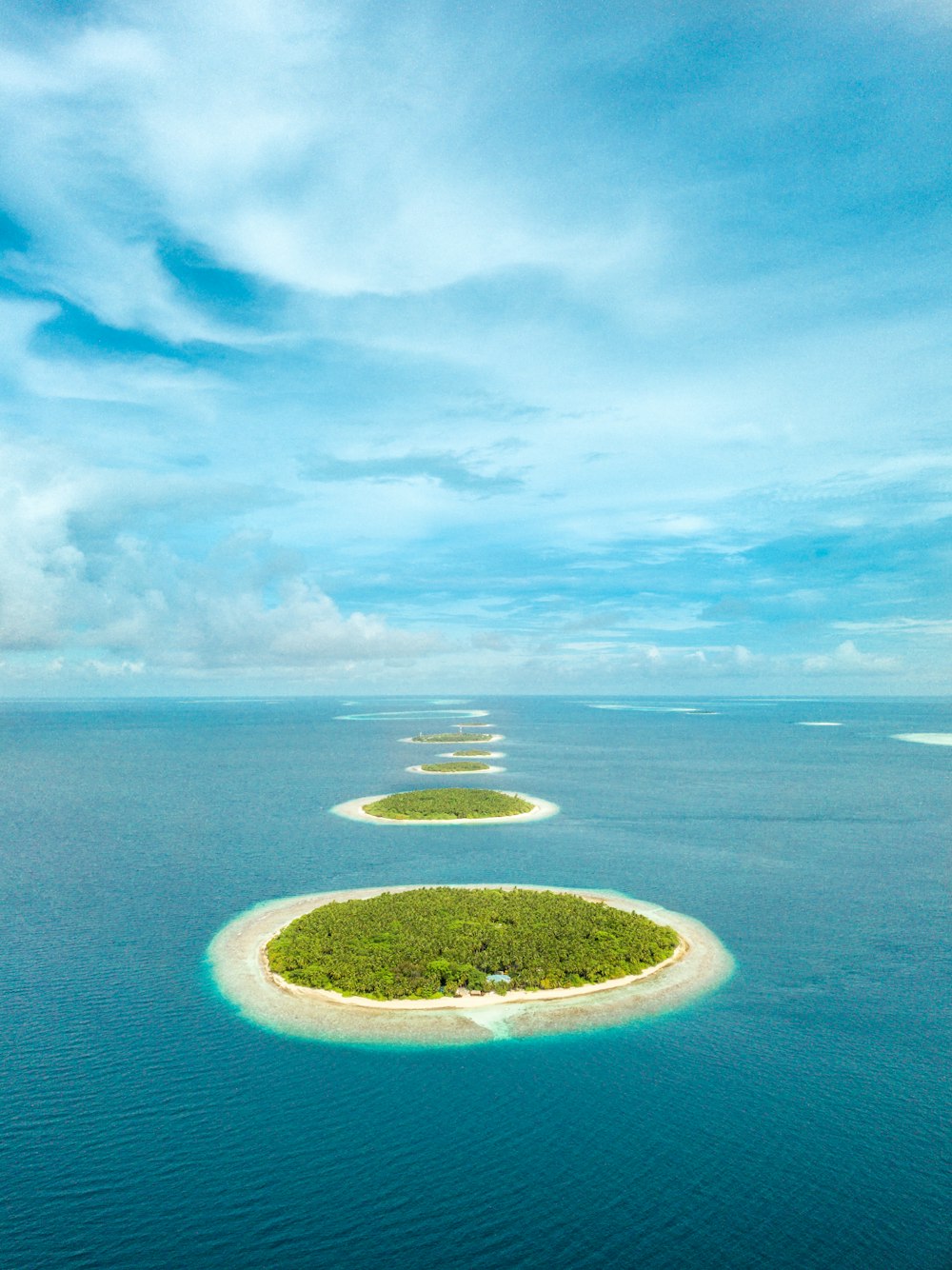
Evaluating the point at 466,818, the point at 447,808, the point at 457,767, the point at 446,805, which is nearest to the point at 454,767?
the point at 457,767

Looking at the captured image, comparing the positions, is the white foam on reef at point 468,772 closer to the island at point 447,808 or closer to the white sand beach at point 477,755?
the white sand beach at point 477,755

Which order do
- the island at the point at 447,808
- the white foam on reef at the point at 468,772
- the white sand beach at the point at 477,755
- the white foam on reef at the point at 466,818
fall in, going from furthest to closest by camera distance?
the white sand beach at the point at 477,755 → the white foam on reef at the point at 468,772 → the island at the point at 447,808 → the white foam on reef at the point at 466,818

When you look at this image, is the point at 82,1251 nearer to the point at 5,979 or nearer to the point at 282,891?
the point at 5,979

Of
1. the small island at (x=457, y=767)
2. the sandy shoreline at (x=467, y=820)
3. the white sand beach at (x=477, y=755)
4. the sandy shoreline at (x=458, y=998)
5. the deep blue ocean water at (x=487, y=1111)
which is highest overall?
the sandy shoreline at (x=458, y=998)

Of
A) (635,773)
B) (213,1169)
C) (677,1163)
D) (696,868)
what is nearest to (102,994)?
(213,1169)

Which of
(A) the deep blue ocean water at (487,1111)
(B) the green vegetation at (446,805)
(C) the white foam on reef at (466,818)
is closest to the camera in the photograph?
(A) the deep blue ocean water at (487,1111)

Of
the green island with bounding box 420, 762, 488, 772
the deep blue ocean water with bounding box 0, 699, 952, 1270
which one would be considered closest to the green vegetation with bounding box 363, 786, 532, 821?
the deep blue ocean water with bounding box 0, 699, 952, 1270

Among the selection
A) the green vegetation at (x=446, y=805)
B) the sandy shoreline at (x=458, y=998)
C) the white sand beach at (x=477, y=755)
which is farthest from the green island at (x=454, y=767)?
the sandy shoreline at (x=458, y=998)

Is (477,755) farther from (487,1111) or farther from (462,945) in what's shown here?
(487,1111)
